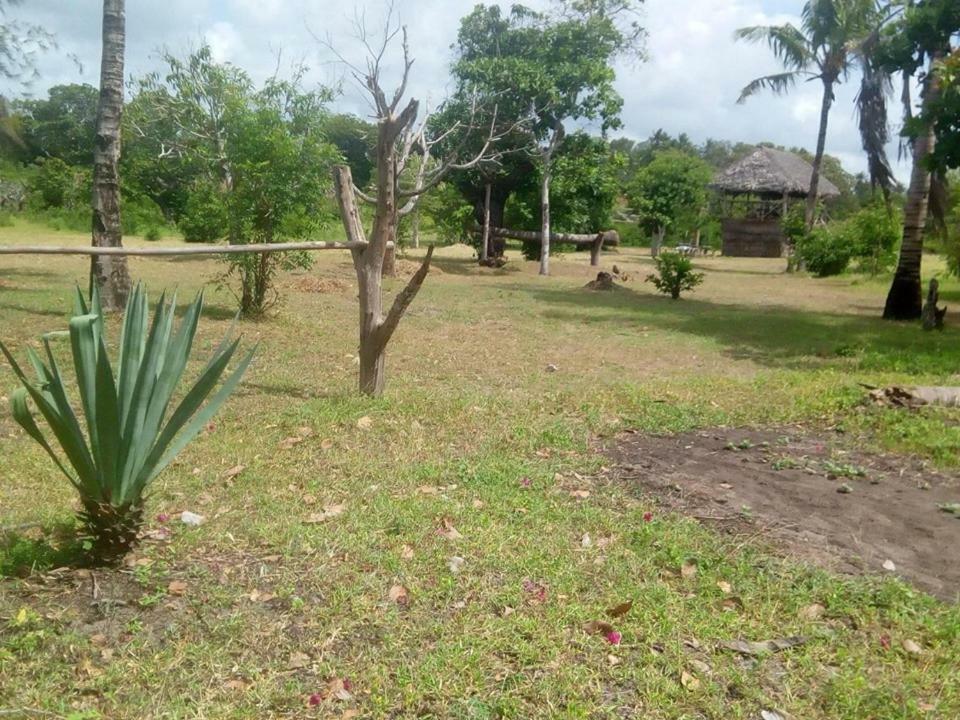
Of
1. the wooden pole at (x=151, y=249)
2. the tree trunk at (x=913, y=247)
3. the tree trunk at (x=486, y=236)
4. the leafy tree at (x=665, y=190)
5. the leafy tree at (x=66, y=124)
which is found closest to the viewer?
the wooden pole at (x=151, y=249)

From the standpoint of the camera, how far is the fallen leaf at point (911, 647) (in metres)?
3.17

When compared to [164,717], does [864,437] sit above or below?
above

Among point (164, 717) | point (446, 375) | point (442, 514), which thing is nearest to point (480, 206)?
point (446, 375)

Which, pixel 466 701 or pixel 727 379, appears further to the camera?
pixel 727 379

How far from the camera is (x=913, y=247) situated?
14.3 m

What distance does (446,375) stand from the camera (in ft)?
27.3

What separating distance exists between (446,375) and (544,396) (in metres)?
1.43

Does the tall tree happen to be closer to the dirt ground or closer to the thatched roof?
the dirt ground

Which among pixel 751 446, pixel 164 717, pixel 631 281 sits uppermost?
pixel 631 281

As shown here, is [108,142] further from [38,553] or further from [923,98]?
[923,98]

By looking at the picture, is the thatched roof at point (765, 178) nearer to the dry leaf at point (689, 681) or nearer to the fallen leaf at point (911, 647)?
the fallen leaf at point (911, 647)

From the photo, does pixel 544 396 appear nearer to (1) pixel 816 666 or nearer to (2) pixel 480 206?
(1) pixel 816 666

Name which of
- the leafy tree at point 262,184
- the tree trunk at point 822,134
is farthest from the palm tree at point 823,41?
the leafy tree at point 262,184

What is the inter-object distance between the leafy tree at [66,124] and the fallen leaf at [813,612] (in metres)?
41.4
